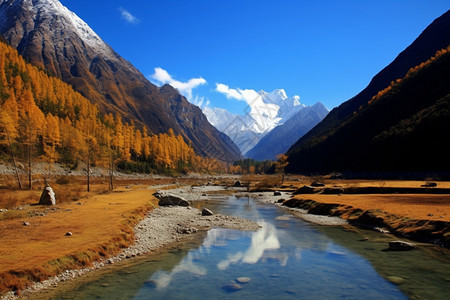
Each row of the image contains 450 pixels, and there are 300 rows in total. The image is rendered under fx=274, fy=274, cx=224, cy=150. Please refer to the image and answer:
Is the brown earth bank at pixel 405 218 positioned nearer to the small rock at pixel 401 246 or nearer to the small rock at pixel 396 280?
the small rock at pixel 401 246

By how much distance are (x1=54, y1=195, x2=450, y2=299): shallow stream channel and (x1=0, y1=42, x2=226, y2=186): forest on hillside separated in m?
48.6

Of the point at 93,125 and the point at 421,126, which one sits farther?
the point at 93,125

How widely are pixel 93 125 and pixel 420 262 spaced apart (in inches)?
5302

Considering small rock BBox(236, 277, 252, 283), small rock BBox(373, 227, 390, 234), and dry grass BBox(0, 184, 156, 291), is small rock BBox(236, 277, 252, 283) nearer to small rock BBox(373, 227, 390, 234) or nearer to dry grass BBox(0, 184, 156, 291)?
dry grass BBox(0, 184, 156, 291)

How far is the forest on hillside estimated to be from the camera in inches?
2928

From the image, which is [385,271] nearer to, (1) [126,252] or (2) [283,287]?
(2) [283,287]

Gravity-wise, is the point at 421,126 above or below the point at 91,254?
above

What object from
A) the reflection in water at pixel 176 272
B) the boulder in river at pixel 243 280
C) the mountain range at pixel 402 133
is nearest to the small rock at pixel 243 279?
the boulder in river at pixel 243 280

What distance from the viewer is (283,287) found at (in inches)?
559

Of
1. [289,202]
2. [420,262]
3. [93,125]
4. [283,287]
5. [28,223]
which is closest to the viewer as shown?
[283,287]

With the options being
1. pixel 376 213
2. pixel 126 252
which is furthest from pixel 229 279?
pixel 376 213

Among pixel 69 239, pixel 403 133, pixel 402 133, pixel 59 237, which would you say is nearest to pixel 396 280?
pixel 69 239

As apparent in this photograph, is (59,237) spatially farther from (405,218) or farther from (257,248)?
(405,218)

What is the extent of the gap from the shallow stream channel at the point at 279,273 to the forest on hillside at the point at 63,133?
48561 mm
